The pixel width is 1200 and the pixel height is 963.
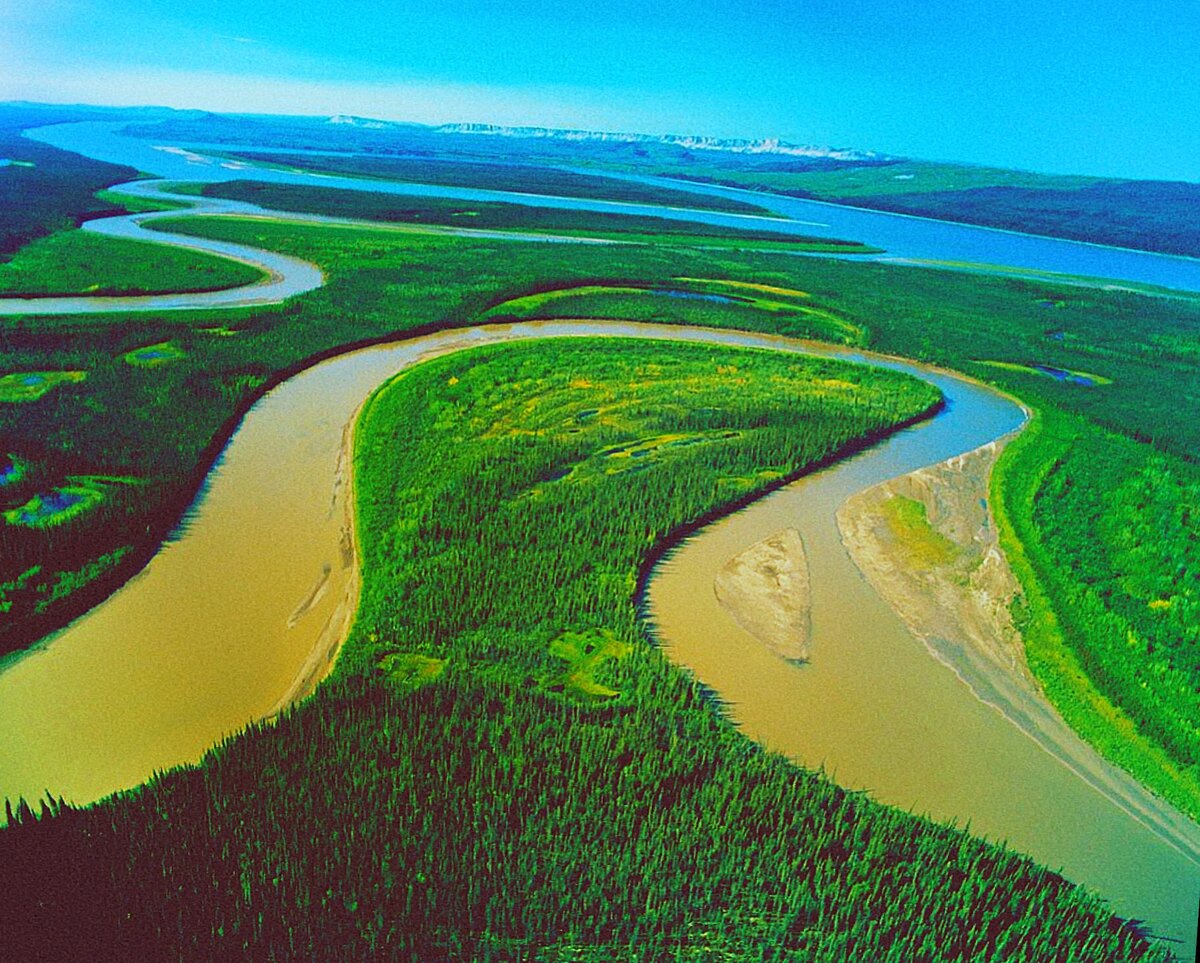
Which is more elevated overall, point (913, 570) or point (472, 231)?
point (472, 231)

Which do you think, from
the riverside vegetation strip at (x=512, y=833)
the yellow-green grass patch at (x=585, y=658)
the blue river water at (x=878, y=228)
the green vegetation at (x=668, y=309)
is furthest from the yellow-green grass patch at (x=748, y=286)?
the yellow-green grass patch at (x=585, y=658)

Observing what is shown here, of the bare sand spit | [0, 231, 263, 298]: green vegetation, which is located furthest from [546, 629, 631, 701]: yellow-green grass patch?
[0, 231, 263, 298]: green vegetation

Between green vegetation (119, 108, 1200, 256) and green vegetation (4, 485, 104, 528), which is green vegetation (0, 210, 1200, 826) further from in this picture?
green vegetation (119, 108, 1200, 256)

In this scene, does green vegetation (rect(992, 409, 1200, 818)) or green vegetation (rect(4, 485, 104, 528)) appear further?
green vegetation (rect(4, 485, 104, 528))

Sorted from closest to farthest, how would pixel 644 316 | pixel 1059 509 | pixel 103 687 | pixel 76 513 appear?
pixel 103 687
pixel 76 513
pixel 1059 509
pixel 644 316

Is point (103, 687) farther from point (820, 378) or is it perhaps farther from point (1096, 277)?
point (1096, 277)

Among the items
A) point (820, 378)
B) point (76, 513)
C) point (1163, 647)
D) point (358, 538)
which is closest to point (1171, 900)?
point (1163, 647)

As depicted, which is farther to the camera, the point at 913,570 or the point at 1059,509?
the point at 1059,509
